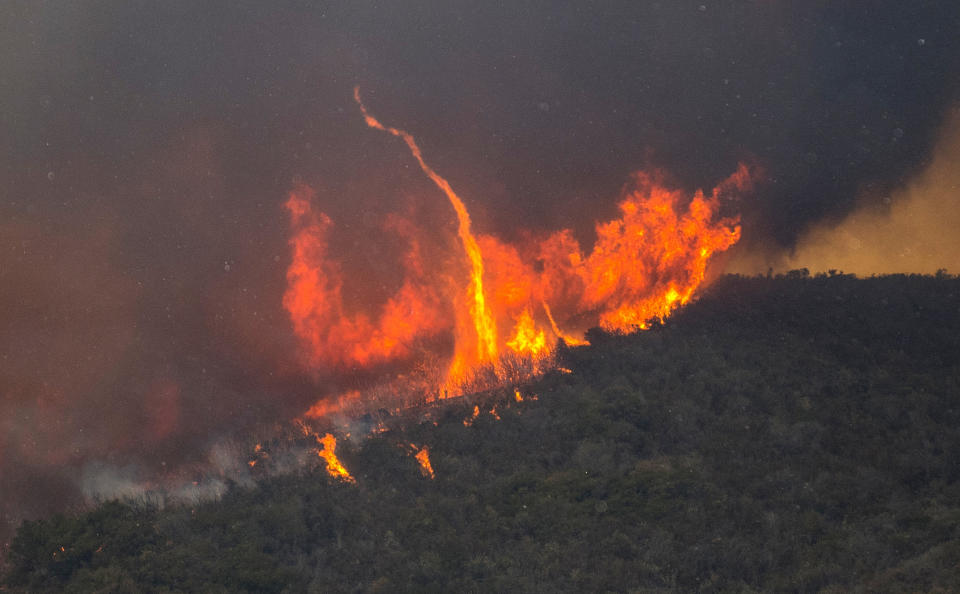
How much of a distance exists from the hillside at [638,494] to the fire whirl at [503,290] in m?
4.17

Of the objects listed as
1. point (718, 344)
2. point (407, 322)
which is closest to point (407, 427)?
point (407, 322)

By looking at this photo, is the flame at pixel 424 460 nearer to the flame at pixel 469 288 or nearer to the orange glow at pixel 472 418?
the orange glow at pixel 472 418

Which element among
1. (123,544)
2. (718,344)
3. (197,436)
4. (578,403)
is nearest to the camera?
(123,544)

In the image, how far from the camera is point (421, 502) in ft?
86.8

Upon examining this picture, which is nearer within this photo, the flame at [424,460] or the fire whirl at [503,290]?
the flame at [424,460]

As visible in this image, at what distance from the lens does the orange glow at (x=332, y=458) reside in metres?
29.3

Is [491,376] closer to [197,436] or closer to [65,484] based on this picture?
[197,436]

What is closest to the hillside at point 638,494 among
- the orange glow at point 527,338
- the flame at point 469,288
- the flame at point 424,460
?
the flame at point 424,460

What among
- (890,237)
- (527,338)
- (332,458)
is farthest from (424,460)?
(890,237)

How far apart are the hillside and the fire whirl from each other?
4.17 metres

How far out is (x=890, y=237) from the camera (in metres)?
44.3

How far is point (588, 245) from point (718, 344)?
9.47 metres

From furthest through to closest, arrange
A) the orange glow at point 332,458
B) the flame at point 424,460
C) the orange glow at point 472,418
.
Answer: the orange glow at point 472,418, the orange glow at point 332,458, the flame at point 424,460

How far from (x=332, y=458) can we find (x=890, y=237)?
3297 centimetres
